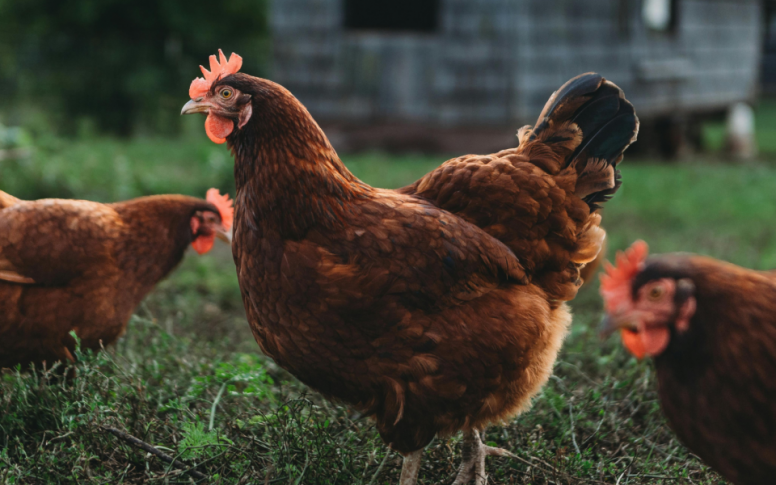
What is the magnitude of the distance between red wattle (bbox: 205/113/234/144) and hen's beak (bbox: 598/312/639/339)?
136cm

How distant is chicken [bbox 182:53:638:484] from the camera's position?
2.15m

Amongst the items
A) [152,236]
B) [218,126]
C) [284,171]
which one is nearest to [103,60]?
[152,236]

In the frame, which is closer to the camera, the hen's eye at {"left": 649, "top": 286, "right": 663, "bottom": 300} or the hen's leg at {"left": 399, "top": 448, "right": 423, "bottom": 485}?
the hen's eye at {"left": 649, "top": 286, "right": 663, "bottom": 300}

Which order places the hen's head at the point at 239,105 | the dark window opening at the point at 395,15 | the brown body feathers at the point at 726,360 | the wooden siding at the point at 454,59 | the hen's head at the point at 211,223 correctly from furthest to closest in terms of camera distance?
1. the dark window opening at the point at 395,15
2. the wooden siding at the point at 454,59
3. the hen's head at the point at 211,223
4. the hen's head at the point at 239,105
5. the brown body feathers at the point at 726,360

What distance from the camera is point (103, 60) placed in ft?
41.0

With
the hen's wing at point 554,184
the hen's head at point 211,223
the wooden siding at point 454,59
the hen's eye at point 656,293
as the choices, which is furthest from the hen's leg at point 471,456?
the wooden siding at point 454,59

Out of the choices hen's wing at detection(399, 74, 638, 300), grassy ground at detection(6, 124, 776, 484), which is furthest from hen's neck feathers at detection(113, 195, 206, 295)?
hen's wing at detection(399, 74, 638, 300)

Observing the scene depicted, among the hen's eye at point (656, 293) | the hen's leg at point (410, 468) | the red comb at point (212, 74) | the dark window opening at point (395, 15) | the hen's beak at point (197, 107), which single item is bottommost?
the hen's leg at point (410, 468)

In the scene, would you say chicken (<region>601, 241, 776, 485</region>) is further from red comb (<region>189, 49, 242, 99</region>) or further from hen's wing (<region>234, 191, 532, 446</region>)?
red comb (<region>189, 49, 242, 99</region>)

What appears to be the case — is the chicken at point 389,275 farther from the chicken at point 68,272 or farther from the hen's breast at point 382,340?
the chicken at point 68,272

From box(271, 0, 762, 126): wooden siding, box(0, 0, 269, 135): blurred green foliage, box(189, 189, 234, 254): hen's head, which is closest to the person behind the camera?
box(189, 189, 234, 254): hen's head

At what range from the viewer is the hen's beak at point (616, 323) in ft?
5.70

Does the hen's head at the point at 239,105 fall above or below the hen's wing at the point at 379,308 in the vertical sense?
above

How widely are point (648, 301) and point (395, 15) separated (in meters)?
11.0
